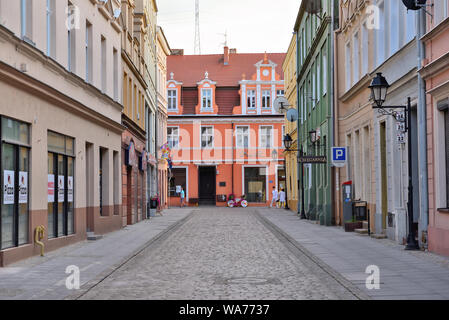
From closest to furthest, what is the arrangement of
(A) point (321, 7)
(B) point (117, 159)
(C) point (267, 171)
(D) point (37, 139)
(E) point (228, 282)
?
(E) point (228, 282) < (D) point (37, 139) < (B) point (117, 159) < (A) point (321, 7) < (C) point (267, 171)

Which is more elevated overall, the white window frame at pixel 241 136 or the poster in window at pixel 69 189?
the white window frame at pixel 241 136

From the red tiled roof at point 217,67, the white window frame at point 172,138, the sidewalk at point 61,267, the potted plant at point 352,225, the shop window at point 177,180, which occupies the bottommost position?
the sidewalk at point 61,267

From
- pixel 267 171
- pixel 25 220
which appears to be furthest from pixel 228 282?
pixel 267 171

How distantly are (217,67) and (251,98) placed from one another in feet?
21.9

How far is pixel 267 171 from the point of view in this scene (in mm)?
61469

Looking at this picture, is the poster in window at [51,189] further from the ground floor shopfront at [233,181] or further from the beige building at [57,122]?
the ground floor shopfront at [233,181]

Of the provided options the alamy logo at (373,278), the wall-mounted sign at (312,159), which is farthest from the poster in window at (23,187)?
the wall-mounted sign at (312,159)

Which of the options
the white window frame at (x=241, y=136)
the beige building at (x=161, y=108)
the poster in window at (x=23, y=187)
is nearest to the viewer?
the poster in window at (x=23, y=187)

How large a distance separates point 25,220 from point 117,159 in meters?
11.8

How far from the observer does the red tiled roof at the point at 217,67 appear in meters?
65.4

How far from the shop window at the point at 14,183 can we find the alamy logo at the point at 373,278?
692 cm

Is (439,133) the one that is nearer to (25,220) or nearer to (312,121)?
(25,220)

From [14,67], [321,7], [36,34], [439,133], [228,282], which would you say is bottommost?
[228,282]

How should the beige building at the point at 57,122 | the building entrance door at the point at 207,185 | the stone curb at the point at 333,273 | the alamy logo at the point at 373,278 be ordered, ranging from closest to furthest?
the stone curb at the point at 333,273
the alamy logo at the point at 373,278
the beige building at the point at 57,122
the building entrance door at the point at 207,185
